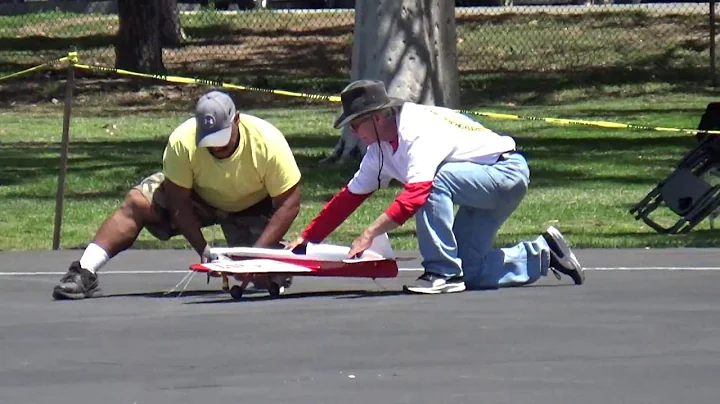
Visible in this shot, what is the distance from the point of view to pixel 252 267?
8.56 m

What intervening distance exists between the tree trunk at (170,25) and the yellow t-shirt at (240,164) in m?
23.7

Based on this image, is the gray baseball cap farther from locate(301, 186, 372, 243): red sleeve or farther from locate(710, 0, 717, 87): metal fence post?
locate(710, 0, 717, 87): metal fence post

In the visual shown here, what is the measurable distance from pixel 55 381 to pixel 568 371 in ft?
6.95

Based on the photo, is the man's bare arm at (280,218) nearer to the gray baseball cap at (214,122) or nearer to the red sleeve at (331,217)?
the red sleeve at (331,217)

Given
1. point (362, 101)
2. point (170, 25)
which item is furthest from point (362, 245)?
point (170, 25)

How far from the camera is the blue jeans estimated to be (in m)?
8.65

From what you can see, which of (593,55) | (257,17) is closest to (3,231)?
(593,55)

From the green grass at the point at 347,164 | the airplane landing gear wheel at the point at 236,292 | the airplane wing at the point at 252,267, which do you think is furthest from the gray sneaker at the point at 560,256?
the green grass at the point at 347,164

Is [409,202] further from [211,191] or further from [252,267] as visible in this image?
[211,191]

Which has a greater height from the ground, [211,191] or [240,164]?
[240,164]

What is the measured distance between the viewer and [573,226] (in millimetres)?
13594

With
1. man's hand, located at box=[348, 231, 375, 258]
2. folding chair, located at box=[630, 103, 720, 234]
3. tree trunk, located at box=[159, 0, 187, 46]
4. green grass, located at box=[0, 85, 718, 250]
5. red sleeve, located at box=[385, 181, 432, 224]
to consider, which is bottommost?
tree trunk, located at box=[159, 0, 187, 46]

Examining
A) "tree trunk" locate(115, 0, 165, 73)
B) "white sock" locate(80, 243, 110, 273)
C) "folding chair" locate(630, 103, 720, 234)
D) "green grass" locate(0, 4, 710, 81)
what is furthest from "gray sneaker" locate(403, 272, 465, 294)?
"green grass" locate(0, 4, 710, 81)

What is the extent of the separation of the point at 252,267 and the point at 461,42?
22.4m
